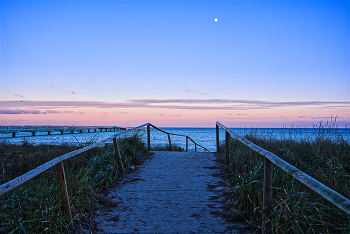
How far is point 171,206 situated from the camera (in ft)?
12.2

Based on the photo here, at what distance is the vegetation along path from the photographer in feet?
10.0

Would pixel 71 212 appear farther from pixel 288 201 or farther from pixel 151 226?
pixel 288 201

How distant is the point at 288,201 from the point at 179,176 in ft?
9.11

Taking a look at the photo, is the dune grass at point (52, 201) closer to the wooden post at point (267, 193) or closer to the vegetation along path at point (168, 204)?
the vegetation along path at point (168, 204)

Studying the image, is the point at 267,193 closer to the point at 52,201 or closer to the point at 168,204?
the point at 168,204

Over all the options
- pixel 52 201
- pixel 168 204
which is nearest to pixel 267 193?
pixel 168 204

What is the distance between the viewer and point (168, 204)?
379 cm

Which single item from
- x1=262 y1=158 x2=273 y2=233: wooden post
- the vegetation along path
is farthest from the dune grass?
x1=262 y1=158 x2=273 y2=233: wooden post

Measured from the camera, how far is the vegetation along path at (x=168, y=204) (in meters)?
3.06

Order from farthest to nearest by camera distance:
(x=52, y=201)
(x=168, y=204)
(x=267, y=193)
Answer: (x=168, y=204), (x=52, y=201), (x=267, y=193)

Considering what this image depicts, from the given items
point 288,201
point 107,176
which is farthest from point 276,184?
point 107,176

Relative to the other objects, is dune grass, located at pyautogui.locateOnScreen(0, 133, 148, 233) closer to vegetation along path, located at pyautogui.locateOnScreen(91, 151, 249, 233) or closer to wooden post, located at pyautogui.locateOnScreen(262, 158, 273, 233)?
vegetation along path, located at pyautogui.locateOnScreen(91, 151, 249, 233)

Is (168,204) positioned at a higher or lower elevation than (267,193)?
lower

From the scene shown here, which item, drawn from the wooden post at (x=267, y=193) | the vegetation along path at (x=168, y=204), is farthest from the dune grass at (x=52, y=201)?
the wooden post at (x=267, y=193)
